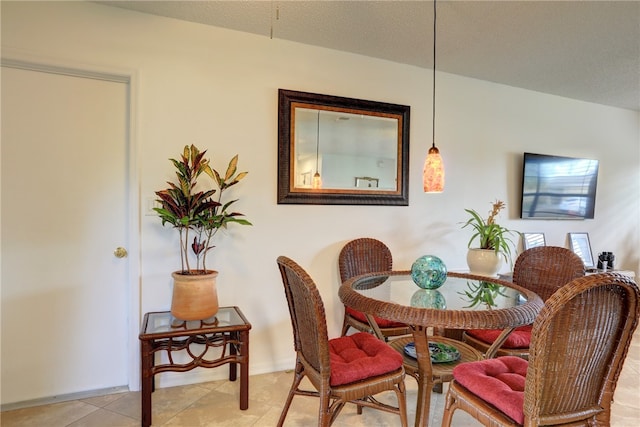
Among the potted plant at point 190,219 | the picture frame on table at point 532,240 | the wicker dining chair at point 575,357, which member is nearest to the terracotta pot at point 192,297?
the potted plant at point 190,219

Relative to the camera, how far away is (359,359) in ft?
5.59

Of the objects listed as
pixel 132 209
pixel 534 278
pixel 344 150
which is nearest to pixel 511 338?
pixel 534 278

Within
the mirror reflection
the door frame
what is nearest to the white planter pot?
the mirror reflection

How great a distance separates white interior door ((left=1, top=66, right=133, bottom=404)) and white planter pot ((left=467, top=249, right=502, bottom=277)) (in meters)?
2.57

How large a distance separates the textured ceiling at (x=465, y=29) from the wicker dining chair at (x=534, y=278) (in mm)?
1546

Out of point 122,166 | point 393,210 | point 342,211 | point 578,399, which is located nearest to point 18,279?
point 122,166

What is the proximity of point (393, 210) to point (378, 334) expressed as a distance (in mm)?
1205

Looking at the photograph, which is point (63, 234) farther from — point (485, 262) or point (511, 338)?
point (485, 262)

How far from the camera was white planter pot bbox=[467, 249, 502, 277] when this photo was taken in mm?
2715

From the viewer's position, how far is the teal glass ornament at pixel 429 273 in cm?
195

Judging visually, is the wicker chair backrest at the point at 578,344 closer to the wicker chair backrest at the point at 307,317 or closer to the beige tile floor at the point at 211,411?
the wicker chair backrest at the point at 307,317

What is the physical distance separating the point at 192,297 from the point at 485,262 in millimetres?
2169

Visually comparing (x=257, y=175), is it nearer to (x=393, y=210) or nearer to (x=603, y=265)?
(x=393, y=210)

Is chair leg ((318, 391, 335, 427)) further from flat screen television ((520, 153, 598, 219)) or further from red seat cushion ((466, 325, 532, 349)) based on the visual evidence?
flat screen television ((520, 153, 598, 219))
